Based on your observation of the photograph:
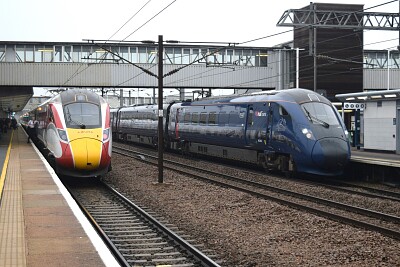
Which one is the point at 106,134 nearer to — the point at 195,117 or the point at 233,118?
the point at 233,118

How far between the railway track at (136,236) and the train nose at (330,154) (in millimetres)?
6919

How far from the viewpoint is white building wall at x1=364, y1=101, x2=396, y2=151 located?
79.0ft

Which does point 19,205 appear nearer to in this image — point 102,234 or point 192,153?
point 102,234

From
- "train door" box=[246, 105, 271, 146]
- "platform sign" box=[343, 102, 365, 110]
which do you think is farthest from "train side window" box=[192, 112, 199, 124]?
"platform sign" box=[343, 102, 365, 110]

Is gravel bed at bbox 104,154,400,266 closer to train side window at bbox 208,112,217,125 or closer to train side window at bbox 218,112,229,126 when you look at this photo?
train side window at bbox 218,112,229,126

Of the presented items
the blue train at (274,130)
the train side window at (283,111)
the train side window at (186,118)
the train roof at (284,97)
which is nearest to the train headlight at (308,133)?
the blue train at (274,130)

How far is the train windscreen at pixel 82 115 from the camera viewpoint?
A: 17125 mm

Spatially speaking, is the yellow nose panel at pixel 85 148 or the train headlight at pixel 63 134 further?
the train headlight at pixel 63 134

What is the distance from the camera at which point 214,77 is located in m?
46.1

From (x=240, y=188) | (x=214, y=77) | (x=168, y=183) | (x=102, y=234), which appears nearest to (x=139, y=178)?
(x=168, y=183)

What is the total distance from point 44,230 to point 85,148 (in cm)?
764

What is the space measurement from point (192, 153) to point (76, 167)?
14106mm

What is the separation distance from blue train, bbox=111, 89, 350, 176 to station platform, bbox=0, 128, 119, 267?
8.24 meters

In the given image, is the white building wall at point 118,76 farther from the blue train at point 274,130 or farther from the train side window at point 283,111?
the train side window at point 283,111
